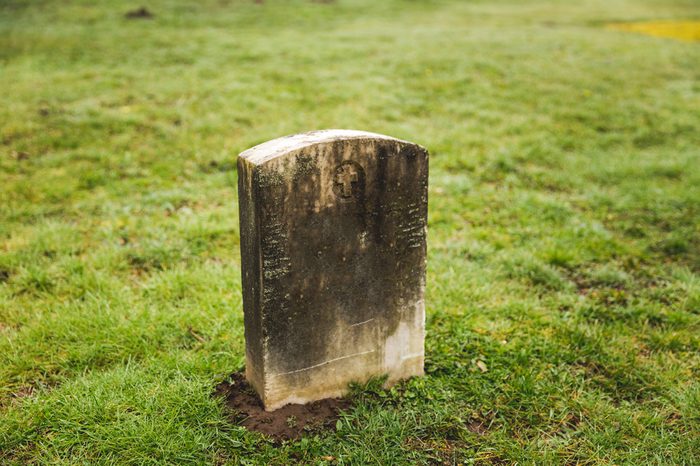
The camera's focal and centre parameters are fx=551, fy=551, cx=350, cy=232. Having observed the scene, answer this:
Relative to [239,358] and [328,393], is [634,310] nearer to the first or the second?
[328,393]

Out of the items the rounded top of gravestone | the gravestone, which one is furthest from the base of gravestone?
the rounded top of gravestone

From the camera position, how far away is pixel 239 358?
3.72 metres

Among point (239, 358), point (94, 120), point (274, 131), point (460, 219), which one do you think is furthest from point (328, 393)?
point (94, 120)

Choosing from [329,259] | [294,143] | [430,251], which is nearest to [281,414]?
[329,259]

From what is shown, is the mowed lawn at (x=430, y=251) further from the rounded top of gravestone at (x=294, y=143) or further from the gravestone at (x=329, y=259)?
the rounded top of gravestone at (x=294, y=143)

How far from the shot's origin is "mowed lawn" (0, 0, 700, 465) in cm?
317

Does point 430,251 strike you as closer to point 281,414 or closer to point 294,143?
point 281,414

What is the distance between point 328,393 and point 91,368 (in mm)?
1599

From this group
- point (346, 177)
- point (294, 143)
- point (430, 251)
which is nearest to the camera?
point (294, 143)

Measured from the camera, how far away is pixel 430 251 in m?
5.39

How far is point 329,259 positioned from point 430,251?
2502mm

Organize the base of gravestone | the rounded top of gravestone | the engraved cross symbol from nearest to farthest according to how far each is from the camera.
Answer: the rounded top of gravestone
the engraved cross symbol
the base of gravestone

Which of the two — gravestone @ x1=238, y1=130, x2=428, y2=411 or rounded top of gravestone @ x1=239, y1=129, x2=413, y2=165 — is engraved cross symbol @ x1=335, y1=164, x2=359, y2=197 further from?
rounded top of gravestone @ x1=239, y1=129, x2=413, y2=165

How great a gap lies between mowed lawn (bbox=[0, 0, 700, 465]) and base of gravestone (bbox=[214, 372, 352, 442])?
8 centimetres
